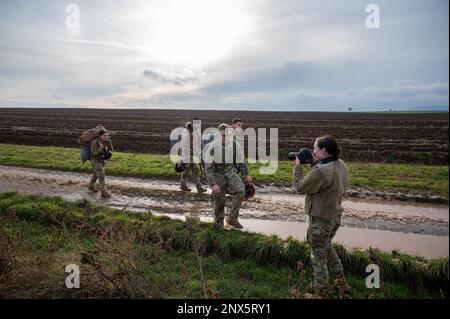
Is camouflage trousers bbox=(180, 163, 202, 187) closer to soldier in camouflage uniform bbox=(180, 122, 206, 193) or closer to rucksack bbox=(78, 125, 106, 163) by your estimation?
soldier in camouflage uniform bbox=(180, 122, 206, 193)

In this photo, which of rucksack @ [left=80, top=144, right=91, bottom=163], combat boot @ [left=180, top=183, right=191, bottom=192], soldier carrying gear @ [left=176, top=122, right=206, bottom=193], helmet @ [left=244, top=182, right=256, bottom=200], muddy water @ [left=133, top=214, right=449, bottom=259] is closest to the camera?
muddy water @ [left=133, top=214, right=449, bottom=259]

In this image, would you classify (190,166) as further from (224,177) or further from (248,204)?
(224,177)

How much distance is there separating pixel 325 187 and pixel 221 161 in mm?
2934

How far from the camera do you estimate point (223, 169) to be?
24.0 feet

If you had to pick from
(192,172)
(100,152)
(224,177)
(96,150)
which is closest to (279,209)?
(224,177)

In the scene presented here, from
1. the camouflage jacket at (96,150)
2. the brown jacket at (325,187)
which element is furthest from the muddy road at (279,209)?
the brown jacket at (325,187)

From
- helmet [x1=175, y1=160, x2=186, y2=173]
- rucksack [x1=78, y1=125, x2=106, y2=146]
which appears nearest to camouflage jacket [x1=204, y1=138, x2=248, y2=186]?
helmet [x1=175, y1=160, x2=186, y2=173]

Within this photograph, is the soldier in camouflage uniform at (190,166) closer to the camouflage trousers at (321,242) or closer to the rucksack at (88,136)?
the rucksack at (88,136)

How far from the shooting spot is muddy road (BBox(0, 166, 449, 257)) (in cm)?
783

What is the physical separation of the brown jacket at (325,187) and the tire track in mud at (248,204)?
397 cm

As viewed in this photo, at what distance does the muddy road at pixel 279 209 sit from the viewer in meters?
7.83
